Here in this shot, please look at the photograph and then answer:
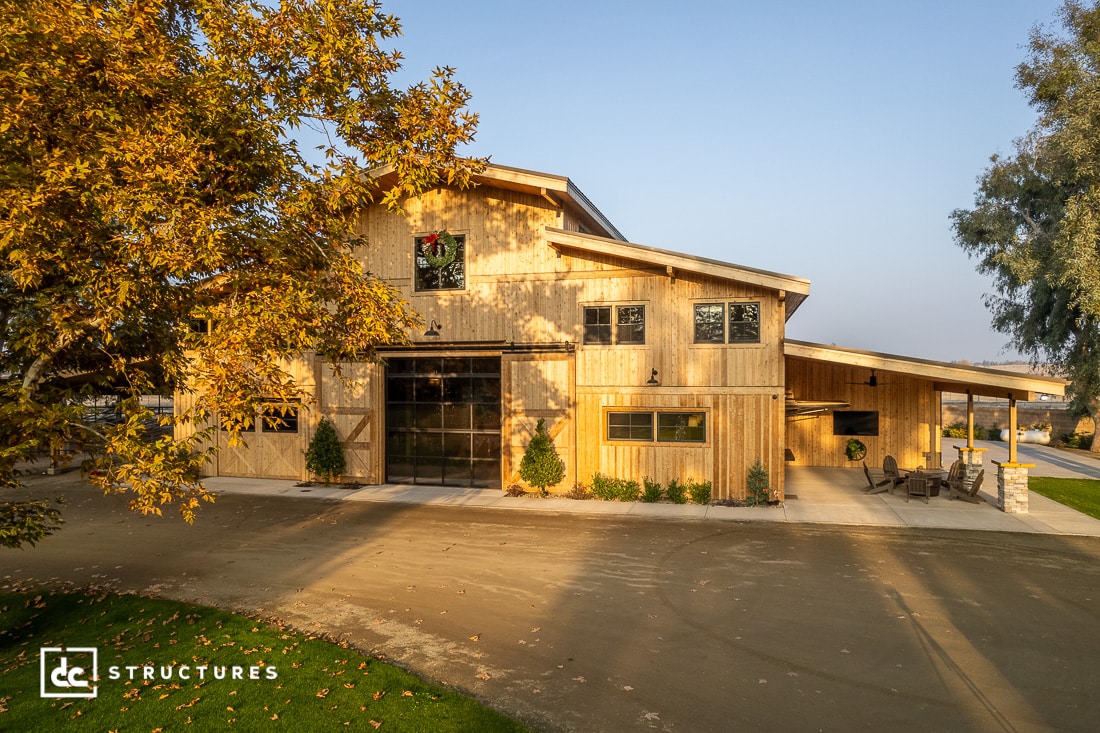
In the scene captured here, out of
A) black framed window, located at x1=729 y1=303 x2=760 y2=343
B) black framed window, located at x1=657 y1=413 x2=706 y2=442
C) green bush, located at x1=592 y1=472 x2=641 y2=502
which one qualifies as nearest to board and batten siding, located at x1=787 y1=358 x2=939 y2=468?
black framed window, located at x1=729 y1=303 x2=760 y2=343

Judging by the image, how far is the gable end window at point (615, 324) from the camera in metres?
16.2

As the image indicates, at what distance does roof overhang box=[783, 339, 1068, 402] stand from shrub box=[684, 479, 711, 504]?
3750 mm

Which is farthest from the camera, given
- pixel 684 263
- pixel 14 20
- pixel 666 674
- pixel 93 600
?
pixel 684 263

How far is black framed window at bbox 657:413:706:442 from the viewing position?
1566 cm

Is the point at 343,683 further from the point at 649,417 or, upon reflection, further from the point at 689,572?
the point at 649,417

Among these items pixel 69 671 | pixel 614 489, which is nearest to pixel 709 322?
pixel 614 489

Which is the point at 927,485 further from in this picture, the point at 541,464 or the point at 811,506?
the point at 541,464

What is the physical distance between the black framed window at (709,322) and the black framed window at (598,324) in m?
2.22

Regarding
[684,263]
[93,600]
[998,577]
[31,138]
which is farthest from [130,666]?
[684,263]

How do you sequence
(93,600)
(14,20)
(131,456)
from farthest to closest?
1. (93,600)
2. (131,456)
3. (14,20)

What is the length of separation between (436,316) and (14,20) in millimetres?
12328

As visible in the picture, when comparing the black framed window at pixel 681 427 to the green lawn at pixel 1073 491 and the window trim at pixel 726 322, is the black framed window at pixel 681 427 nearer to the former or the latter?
the window trim at pixel 726 322

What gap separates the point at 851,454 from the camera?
2147 centimetres

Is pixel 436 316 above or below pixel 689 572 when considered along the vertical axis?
above
